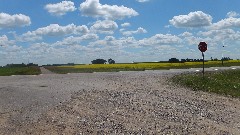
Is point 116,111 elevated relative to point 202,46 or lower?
lower

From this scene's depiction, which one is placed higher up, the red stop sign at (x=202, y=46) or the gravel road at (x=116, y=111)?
the red stop sign at (x=202, y=46)

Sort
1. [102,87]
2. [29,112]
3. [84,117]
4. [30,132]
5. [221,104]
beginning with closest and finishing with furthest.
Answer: [30,132] → [84,117] → [29,112] → [221,104] → [102,87]

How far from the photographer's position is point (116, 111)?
15969mm

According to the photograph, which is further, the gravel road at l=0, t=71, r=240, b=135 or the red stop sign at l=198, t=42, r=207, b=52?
the red stop sign at l=198, t=42, r=207, b=52

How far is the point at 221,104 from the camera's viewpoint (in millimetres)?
19078

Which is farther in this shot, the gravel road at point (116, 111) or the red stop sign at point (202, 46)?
the red stop sign at point (202, 46)

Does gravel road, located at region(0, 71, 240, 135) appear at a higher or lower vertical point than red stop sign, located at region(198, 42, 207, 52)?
lower

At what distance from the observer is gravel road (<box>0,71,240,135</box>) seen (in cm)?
1386

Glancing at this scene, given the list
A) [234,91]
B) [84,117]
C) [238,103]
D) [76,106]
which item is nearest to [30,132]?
[84,117]

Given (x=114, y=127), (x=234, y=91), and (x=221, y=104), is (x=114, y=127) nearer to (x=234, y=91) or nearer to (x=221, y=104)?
(x=221, y=104)

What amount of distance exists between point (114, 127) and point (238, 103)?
345 inches

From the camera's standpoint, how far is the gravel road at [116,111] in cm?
1386

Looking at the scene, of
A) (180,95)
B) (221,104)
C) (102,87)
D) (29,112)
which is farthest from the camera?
(102,87)

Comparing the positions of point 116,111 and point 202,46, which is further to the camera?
point 202,46
